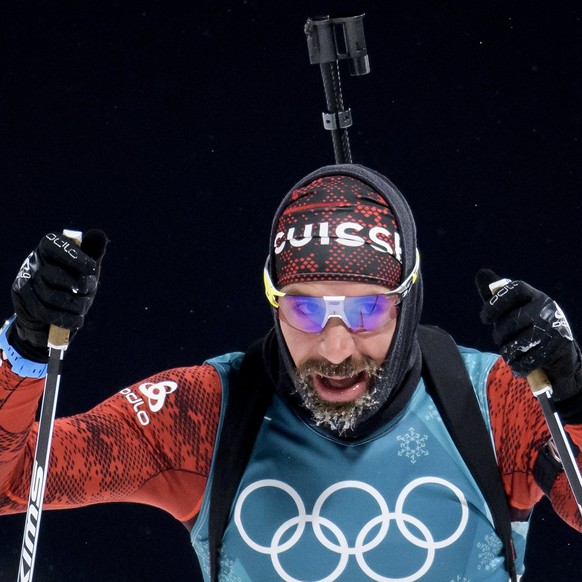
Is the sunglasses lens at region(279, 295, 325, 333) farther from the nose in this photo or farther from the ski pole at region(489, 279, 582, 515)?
the ski pole at region(489, 279, 582, 515)

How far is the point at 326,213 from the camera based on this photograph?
2012mm

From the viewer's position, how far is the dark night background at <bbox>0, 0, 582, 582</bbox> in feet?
8.73

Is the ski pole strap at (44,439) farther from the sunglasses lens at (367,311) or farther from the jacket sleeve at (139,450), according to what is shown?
the sunglasses lens at (367,311)

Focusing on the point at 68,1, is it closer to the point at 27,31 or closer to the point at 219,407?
the point at 27,31

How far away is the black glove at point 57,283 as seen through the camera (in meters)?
1.83

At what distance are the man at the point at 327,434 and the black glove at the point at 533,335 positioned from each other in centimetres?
2

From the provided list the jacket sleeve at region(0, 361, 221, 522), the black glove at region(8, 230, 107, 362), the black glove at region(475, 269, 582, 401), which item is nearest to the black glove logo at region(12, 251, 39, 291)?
the black glove at region(8, 230, 107, 362)

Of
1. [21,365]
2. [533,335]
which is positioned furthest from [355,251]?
[21,365]

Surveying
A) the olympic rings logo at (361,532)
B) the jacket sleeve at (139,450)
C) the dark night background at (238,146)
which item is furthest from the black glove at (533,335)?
the dark night background at (238,146)

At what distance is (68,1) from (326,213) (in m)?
0.91

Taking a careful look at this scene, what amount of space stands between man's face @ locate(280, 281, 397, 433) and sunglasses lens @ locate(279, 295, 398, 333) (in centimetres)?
1

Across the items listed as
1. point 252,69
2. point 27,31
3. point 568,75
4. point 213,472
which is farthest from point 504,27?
point 213,472

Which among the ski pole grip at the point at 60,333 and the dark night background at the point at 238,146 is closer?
the ski pole grip at the point at 60,333

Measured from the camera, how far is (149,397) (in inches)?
82.5
